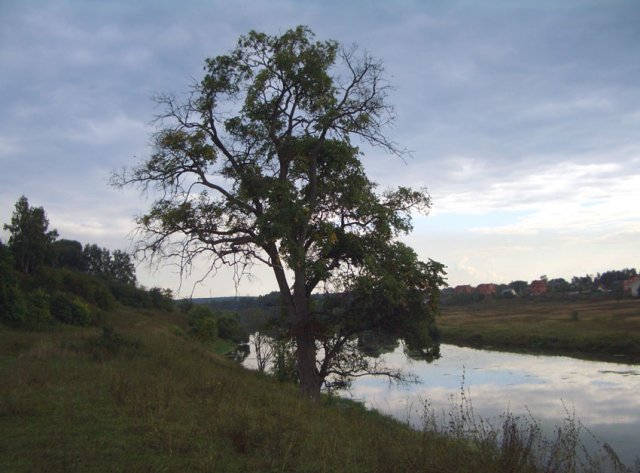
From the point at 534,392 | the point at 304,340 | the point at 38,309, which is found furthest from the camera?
the point at 38,309

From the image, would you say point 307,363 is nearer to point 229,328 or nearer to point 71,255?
point 229,328

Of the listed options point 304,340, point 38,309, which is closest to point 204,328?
point 38,309

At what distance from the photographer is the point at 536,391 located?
2738cm

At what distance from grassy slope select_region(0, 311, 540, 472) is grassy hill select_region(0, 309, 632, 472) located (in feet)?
0.05

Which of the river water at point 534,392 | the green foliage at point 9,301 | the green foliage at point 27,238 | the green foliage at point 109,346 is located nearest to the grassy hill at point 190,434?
the green foliage at point 109,346

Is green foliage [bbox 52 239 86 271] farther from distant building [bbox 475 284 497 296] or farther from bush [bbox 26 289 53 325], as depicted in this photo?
distant building [bbox 475 284 497 296]

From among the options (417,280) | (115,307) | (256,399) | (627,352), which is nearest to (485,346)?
(627,352)

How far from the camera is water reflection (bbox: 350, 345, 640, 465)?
19609 mm

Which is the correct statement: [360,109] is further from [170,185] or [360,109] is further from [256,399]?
[256,399]

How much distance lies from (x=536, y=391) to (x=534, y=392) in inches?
14.3

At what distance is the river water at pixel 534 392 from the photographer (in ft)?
63.3

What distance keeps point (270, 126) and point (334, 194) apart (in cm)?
285

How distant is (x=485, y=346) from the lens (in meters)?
55.6

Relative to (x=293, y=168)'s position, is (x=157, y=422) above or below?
below
